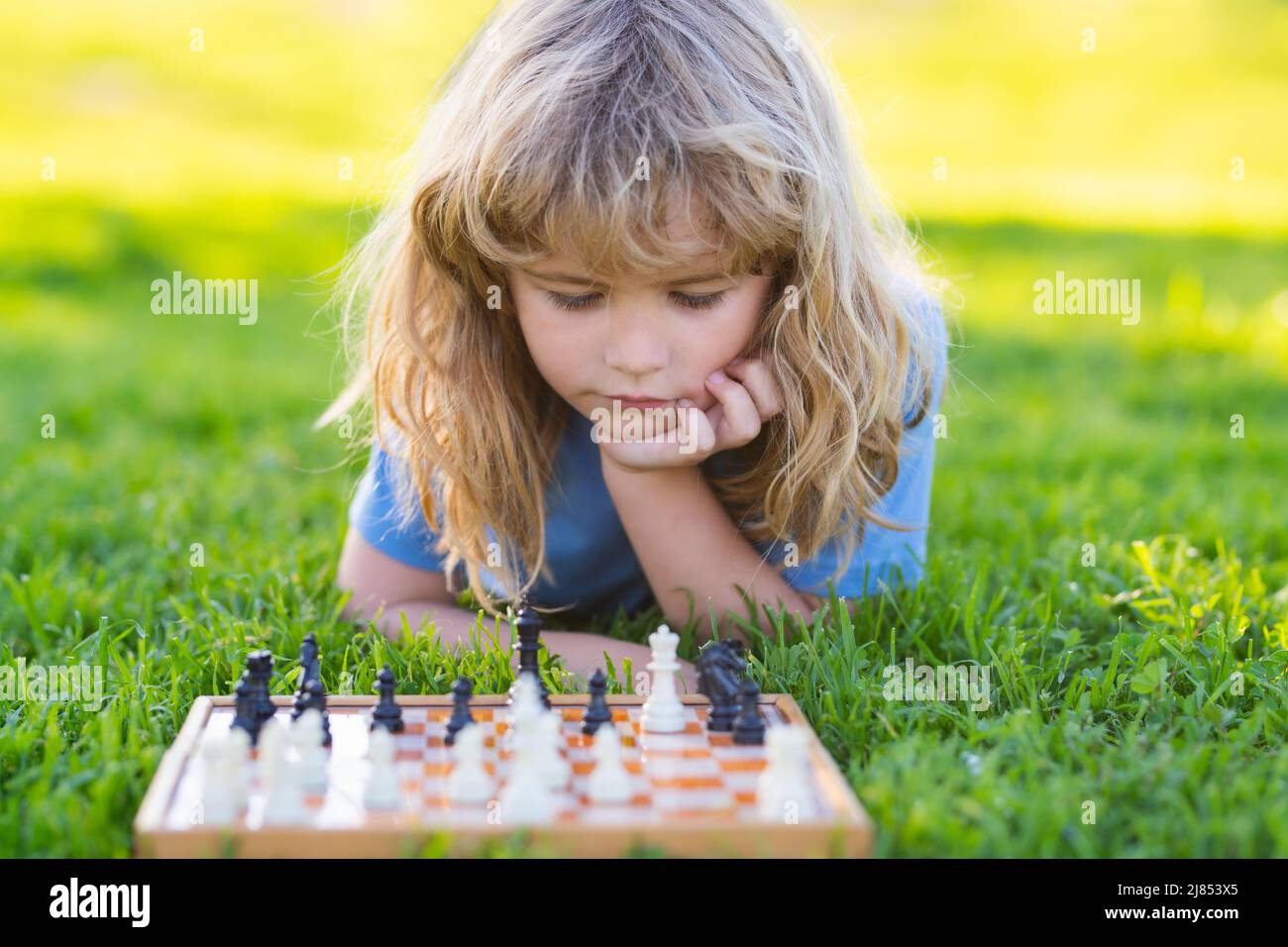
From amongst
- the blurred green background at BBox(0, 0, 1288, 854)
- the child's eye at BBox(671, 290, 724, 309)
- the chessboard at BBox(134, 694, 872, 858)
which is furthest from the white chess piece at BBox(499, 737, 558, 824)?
the child's eye at BBox(671, 290, 724, 309)

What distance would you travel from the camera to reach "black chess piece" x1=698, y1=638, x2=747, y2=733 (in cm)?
220

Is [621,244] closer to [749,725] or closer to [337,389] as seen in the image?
[749,725]

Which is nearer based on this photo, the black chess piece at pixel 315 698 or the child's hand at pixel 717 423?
the black chess piece at pixel 315 698

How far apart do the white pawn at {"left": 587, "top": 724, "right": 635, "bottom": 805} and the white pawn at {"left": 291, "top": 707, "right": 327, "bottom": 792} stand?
383 millimetres

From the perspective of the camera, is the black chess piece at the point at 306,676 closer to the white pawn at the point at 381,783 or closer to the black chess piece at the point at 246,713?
the black chess piece at the point at 246,713

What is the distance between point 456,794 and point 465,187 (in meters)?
1.15

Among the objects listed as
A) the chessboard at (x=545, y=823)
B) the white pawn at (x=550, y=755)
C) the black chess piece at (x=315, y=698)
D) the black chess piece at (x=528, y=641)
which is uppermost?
the black chess piece at (x=528, y=641)

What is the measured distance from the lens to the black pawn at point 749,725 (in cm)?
214

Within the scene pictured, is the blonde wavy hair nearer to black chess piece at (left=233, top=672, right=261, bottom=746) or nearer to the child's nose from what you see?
the child's nose

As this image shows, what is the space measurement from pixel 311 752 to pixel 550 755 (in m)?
0.34

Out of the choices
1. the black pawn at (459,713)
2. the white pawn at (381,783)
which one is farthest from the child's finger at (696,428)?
the white pawn at (381,783)

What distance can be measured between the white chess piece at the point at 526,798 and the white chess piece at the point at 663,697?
0.33 metres

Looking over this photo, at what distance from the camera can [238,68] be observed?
16656 mm
